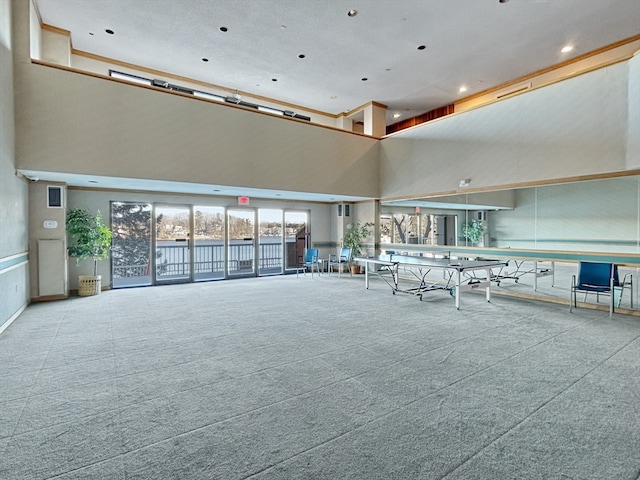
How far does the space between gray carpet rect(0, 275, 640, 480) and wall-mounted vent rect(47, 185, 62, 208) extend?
2.53 metres

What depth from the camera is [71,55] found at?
7.50 metres

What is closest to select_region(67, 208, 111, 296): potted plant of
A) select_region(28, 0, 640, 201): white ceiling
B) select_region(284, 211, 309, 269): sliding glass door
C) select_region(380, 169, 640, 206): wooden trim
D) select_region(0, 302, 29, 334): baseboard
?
select_region(0, 302, 29, 334): baseboard

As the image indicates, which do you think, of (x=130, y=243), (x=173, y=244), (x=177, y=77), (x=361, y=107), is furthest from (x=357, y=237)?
(x=177, y=77)

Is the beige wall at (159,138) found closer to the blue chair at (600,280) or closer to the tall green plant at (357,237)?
the tall green plant at (357,237)

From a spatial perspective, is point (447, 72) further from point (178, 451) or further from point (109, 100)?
point (178, 451)

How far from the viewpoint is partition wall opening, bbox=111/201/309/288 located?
825 cm

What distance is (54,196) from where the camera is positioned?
6.50 m

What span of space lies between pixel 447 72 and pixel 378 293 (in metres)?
5.89

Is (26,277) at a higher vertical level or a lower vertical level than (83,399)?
higher

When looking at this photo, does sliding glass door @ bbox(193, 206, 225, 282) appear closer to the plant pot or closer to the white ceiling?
the plant pot

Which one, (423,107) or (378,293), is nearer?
(378,293)

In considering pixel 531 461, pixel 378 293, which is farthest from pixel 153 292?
pixel 531 461

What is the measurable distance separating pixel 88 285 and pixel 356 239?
22.7 ft

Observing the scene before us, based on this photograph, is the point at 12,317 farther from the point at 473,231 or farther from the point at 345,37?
the point at 473,231
